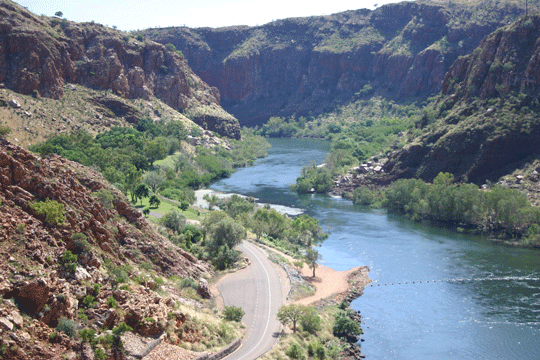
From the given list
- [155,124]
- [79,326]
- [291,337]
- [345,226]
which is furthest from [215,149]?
[79,326]

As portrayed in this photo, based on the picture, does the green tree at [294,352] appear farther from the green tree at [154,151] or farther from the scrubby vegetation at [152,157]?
the green tree at [154,151]

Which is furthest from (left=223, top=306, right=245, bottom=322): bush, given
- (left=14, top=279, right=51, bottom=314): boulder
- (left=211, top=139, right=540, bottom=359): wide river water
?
(left=14, top=279, right=51, bottom=314): boulder

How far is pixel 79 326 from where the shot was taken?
90.5ft

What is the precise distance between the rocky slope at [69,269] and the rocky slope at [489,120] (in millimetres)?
79680

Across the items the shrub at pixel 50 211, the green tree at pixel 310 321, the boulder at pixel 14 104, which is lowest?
the green tree at pixel 310 321

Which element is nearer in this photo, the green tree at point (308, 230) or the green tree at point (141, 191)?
the green tree at point (308, 230)

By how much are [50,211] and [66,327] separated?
26.1 feet

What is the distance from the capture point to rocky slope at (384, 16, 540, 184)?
99.6 metres

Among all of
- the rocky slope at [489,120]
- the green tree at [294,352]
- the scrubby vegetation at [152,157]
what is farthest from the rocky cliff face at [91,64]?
the green tree at [294,352]

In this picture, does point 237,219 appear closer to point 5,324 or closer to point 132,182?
point 132,182

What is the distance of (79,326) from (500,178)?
87.9m

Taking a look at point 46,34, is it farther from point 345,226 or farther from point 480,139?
point 480,139

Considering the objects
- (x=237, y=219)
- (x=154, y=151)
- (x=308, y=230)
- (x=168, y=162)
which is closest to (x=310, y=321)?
(x=237, y=219)

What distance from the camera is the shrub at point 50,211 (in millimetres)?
31062
